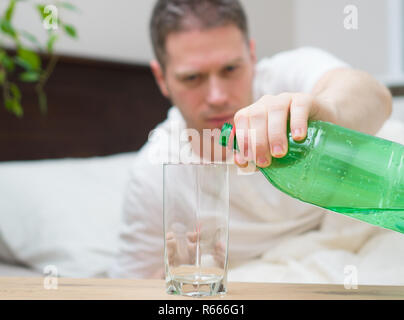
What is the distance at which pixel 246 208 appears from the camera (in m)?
1.18

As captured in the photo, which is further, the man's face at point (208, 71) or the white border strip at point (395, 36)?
the white border strip at point (395, 36)

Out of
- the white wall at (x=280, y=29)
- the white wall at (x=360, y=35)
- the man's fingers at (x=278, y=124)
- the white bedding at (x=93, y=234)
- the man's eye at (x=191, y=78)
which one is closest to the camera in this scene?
the man's fingers at (x=278, y=124)

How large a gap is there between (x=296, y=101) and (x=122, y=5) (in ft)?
6.14

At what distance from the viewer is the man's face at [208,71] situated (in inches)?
46.4

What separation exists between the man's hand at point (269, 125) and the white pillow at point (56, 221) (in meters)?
0.99

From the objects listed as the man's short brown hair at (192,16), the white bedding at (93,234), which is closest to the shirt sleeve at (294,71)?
the man's short brown hair at (192,16)

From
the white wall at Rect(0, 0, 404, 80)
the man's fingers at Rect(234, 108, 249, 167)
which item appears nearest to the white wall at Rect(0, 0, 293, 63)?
the white wall at Rect(0, 0, 404, 80)

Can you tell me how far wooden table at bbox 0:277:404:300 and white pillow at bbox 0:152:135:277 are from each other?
820 mm

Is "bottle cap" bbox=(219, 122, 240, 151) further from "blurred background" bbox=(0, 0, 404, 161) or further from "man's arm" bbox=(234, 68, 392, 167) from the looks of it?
"blurred background" bbox=(0, 0, 404, 161)

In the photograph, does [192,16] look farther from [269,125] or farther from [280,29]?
[280,29]

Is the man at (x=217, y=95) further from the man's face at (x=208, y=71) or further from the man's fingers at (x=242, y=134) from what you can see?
the man's fingers at (x=242, y=134)

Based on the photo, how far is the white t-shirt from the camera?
115 centimetres

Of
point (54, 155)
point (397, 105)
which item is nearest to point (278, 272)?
point (397, 105)
